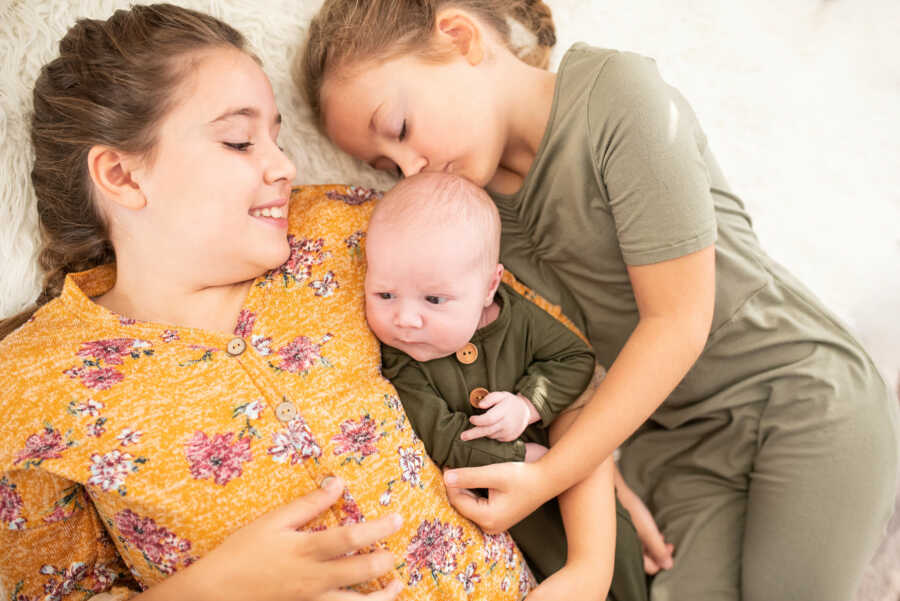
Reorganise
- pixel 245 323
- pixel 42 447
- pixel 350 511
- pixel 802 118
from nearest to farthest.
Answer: pixel 42 447
pixel 350 511
pixel 245 323
pixel 802 118

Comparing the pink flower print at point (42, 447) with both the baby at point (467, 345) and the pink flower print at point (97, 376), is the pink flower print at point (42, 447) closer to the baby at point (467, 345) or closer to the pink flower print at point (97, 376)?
the pink flower print at point (97, 376)

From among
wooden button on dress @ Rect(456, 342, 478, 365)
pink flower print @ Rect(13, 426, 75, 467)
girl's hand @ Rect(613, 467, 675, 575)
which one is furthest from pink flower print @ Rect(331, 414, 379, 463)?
girl's hand @ Rect(613, 467, 675, 575)

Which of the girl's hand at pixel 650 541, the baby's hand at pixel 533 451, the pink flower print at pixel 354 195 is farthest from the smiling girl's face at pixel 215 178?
the girl's hand at pixel 650 541

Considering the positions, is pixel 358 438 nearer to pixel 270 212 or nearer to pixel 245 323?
pixel 245 323

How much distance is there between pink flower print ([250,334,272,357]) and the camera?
1212 millimetres

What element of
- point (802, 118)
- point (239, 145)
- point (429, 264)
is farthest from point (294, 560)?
point (802, 118)

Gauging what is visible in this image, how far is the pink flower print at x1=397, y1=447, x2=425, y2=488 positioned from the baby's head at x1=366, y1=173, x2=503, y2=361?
19 cm

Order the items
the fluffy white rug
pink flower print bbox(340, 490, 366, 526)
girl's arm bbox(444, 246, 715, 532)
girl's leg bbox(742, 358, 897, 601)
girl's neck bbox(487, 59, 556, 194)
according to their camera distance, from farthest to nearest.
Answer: the fluffy white rug → girl's neck bbox(487, 59, 556, 194) → girl's leg bbox(742, 358, 897, 601) → girl's arm bbox(444, 246, 715, 532) → pink flower print bbox(340, 490, 366, 526)

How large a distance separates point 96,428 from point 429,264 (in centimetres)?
63

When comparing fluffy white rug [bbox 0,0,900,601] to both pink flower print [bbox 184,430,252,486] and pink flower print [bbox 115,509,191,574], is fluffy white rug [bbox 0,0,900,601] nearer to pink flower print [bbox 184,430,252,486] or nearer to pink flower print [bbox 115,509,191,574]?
pink flower print [bbox 184,430,252,486]

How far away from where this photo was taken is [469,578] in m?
1.20

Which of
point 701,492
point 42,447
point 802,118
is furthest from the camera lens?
point 802,118

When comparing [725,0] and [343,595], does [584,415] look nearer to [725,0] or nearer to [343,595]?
[343,595]

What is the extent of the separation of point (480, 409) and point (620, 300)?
18.5 inches
